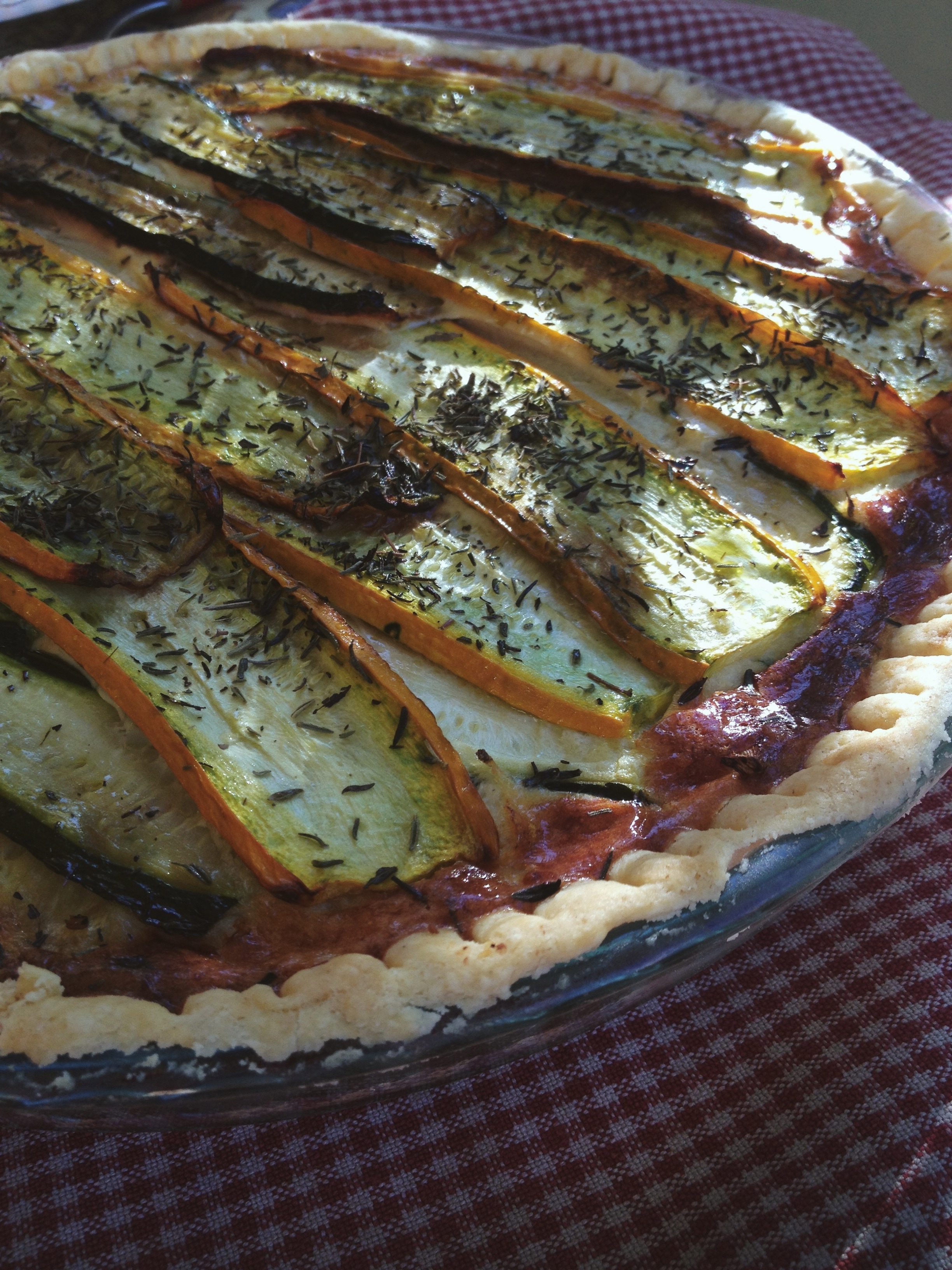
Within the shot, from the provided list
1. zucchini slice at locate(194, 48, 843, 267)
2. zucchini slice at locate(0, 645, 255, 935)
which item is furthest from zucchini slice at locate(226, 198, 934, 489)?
zucchini slice at locate(0, 645, 255, 935)

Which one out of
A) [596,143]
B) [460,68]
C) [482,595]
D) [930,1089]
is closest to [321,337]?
[482,595]

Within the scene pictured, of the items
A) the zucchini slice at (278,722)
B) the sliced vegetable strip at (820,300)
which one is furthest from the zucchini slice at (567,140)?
the zucchini slice at (278,722)

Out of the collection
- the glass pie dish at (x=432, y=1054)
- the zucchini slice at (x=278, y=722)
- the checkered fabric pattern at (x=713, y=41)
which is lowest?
the glass pie dish at (x=432, y=1054)

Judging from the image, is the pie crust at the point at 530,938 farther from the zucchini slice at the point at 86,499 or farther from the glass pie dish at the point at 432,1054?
the zucchini slice at the point at 86,499

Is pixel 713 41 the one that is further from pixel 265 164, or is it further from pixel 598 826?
pixel 598 826

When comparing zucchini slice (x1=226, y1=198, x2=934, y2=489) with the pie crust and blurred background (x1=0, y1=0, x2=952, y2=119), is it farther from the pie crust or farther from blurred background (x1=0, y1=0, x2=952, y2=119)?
blurred background (x1=0, y1=0, x2=952, y2=119)

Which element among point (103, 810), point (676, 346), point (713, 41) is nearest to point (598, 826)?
point (103, 810)
